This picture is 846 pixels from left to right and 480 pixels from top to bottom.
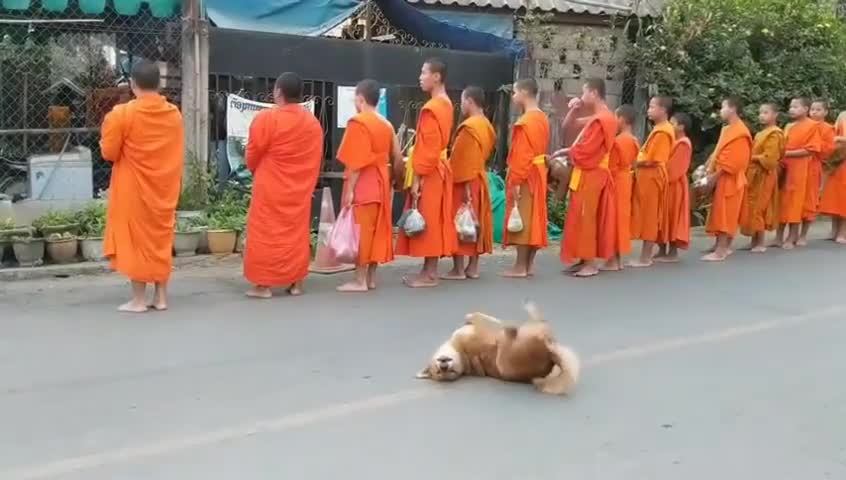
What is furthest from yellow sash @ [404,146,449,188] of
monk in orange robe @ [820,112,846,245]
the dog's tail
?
monk in orange robe @ [820,112,846,245]

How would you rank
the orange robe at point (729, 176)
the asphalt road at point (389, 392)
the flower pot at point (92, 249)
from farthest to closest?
the orange robe at point (729, 176), the flower pot at point (92, 249), the asphalt road at point (389, 392)

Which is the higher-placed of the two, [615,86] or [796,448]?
[615,86]

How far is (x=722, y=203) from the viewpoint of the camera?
33.6 feet

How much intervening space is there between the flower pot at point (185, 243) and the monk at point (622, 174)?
376 cm

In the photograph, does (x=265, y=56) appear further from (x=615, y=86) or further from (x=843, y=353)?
(x=843, y=353)

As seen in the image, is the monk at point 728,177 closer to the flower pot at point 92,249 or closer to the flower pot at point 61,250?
the flower pot at point 92,249

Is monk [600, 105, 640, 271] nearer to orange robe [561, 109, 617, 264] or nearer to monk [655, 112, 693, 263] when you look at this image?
orange robe [561, 109, 617, 264]

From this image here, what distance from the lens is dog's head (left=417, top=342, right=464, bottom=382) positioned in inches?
212

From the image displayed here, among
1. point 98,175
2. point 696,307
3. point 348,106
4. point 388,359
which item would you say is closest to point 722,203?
point 696,307

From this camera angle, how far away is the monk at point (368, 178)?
7.64 metres

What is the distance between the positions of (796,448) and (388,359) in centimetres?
230

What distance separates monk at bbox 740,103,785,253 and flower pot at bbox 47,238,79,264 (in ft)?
22.3

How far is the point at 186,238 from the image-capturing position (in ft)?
29.0

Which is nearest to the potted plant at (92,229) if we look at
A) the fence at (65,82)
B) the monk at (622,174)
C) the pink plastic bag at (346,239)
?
the fence at (65,82)
